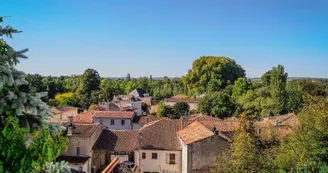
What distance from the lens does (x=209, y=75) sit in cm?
7512

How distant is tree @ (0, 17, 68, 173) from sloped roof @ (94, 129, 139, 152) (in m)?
23.6

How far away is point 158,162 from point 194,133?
164 inches

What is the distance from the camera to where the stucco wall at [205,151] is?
2300cm

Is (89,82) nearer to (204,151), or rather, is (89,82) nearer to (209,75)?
(209,75)

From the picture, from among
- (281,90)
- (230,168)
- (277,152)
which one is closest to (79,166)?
(230,168)

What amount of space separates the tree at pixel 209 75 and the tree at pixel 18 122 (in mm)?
67895

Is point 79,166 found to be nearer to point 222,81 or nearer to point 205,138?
point 205,138

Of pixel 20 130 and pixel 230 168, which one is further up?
Answer: pixel 20 130

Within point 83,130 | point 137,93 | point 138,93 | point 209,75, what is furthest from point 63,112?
point 209,75

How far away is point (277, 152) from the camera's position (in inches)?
827

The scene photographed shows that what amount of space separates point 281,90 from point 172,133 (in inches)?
1067

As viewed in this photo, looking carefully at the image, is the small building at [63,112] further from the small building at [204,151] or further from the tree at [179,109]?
the small building at [204,151]

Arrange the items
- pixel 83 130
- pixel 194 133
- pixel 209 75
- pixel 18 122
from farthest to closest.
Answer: pixel 209 75, pixel 83 130, pixel 194 133, pixel 18 122

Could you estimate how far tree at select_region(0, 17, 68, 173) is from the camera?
11.7 ft
